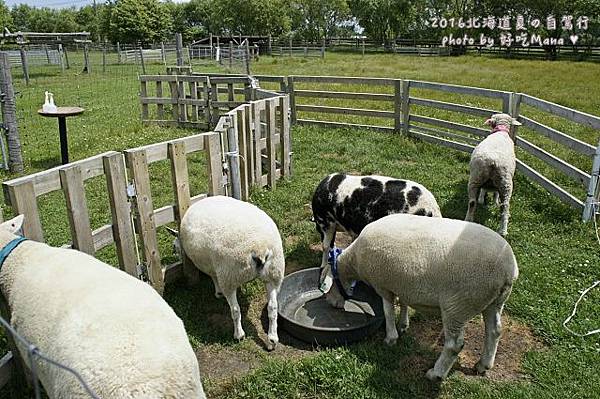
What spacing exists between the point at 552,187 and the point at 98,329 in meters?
7.18

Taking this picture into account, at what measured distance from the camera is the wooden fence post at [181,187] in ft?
15.4

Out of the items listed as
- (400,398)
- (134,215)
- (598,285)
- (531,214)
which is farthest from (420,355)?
(531,214)

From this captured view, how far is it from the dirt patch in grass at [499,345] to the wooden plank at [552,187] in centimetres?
300

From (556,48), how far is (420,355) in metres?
47.5

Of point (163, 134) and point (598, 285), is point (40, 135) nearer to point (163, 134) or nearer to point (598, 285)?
point (163, 134)

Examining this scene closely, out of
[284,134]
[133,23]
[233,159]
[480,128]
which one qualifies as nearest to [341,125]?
[480,128]

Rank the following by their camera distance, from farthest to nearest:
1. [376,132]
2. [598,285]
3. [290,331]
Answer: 1. [376,132]
2. [598,285]
3. [290,331]

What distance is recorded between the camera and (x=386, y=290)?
13.7ft

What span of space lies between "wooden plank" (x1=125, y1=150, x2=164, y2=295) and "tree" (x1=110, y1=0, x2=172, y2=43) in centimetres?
5542

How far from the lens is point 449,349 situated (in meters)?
3.71

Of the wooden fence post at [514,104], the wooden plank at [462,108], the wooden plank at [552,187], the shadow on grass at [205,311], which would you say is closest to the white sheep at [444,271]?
the shadow on grass at [205,311]

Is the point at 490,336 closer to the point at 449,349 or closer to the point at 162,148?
the point at 449,349

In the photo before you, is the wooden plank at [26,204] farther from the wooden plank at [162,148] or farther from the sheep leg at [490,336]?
the sheep leg at [490,336]

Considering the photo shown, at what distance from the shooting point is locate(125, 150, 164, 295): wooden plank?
14.1 feet
